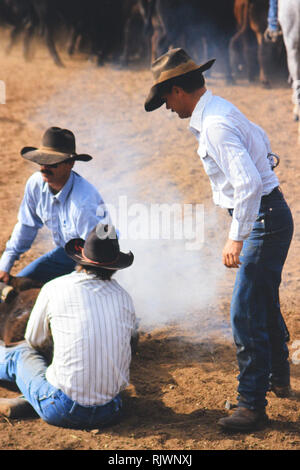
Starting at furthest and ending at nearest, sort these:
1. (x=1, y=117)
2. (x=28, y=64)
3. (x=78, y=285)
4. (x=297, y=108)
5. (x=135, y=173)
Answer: (x=28, y=64) → (x=1, y=117) → (x=297, y=108) → (x=135, y=173) → (x=78, y=285)

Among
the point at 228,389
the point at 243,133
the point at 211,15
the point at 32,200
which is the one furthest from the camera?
the point at 211,15

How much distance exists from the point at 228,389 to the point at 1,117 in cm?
689

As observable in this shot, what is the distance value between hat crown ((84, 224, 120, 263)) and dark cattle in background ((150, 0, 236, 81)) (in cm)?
881

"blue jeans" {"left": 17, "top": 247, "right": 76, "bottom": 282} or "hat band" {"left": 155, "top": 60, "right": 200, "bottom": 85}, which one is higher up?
"hat band" {"left": 155, "top": 60, "right": 200, "bottom": 85}

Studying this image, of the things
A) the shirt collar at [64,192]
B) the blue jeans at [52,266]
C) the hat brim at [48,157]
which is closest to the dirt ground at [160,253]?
the blue jeans at [52,266]

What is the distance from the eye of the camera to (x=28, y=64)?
1302 cm

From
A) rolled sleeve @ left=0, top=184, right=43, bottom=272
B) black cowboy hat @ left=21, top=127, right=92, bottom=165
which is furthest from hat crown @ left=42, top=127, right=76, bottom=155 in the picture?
rolled sleeve @ left=0, top=184, right=43, bottom=272

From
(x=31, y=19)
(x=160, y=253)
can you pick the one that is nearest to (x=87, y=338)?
(x=160, y=253)

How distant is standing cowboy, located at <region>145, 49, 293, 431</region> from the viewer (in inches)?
118

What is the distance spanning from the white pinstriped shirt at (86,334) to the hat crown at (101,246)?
12cm

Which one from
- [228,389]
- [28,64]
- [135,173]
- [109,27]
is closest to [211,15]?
[109,27]

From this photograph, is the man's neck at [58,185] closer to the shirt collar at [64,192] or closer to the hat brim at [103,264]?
the shirt collar at [64,192]

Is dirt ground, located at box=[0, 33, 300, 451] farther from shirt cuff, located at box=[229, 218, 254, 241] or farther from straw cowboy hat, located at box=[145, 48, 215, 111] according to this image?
straw cowboy hat, located at box=[145, 48, 215, 111]

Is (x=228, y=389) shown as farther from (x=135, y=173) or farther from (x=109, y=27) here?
(x=109, y=27)
